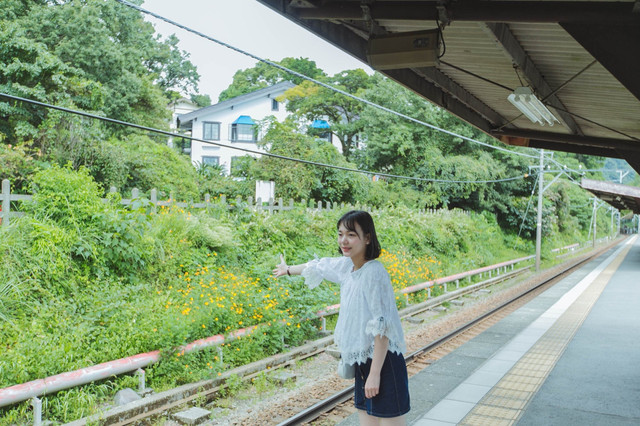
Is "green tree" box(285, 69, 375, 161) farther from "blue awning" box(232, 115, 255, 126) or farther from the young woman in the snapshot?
the young woman

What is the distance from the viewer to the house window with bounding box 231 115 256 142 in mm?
36856

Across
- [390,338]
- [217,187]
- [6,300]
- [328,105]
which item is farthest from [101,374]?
[328,105]

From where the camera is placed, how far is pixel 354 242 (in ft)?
10.5

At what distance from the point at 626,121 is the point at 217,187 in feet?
42.7

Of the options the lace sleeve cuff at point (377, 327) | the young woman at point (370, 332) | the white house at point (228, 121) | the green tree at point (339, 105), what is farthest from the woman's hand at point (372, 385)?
the white house at point (228, 121)

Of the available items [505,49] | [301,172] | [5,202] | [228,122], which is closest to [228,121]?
[228,122]

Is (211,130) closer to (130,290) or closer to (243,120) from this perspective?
(243,120)

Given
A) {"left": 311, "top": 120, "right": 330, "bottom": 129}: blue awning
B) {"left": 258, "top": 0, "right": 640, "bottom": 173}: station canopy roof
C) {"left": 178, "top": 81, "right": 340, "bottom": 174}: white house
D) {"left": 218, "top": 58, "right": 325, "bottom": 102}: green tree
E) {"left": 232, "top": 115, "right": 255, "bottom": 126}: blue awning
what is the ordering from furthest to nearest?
{"left": 218, "top": 58, "right": 325, "bottom": 102}: green tree < {"left": 232, "top": 115, "right": 255, "bottom": 126}: blue awning < {"left": 178, "top": 81, "right": 340, "bottom": 174}: white house < {"left": 311, "top": 120, "right": 330, "bottom": 129}: blue awning < {"left": 258, "top": 0, "right": 640, "bottom": 173}: station canopy roof

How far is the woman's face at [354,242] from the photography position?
10.5 ft

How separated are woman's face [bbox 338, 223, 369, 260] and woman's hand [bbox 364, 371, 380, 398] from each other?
0.70 metres

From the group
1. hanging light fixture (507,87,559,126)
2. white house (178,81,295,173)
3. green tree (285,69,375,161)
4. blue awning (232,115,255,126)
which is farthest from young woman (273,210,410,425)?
blue awning (232,115,255,126)

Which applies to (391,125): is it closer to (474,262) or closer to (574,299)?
(474,262)

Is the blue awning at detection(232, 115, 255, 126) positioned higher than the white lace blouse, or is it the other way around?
the blue awning at detection(232, 115, 255, 126)

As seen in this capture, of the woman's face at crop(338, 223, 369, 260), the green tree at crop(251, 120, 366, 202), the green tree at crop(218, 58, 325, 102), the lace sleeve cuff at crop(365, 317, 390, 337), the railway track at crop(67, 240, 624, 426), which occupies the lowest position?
the railway track at crop(67, 240, 624, 426)
